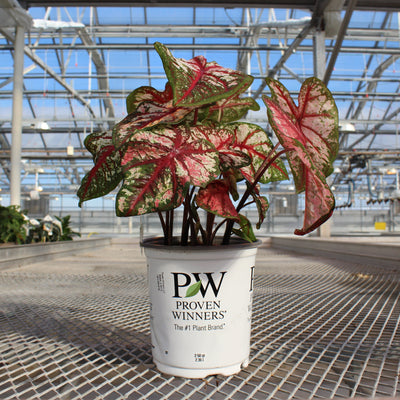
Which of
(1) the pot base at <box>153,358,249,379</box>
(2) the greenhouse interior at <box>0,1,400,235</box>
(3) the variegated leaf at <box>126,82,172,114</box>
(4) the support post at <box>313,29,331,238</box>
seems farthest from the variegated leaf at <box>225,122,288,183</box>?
(4) the support post at <box>313,29,331,238</box>

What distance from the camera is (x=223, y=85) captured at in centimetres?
41

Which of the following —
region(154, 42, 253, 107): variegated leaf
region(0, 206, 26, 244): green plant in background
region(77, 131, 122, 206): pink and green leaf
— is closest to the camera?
region(154, 42, 253, 107): variegated leaf

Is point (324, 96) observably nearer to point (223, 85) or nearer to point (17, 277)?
point (223, 85)

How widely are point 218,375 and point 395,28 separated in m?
8.91

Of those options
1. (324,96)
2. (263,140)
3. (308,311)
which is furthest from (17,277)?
(324,96)

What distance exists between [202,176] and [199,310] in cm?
19

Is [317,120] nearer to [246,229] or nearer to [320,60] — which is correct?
[246,229]

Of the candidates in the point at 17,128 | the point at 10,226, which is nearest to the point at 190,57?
the point at 17,128

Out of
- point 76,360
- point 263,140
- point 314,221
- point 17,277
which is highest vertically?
point 263,140

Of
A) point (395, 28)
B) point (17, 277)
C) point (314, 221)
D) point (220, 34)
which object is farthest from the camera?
point (395, 28)

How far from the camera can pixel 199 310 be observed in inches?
18.1

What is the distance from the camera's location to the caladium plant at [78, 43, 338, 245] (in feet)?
1.28

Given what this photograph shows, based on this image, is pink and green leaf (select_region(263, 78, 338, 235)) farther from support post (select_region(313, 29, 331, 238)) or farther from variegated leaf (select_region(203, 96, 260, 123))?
support post (select_region(313, 29, 331, 238))

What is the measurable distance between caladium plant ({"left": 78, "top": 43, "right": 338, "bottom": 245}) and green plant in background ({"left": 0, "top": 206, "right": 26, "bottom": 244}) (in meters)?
2.31
